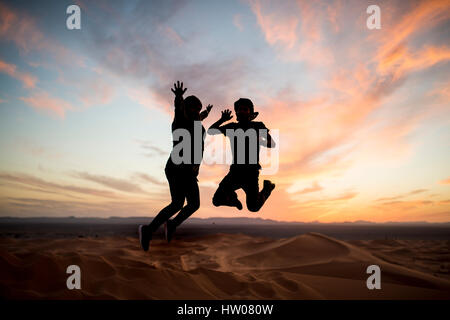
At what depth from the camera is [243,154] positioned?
4.39 meters

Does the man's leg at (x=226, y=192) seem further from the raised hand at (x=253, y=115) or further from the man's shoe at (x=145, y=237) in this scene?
the man's shoe at (x=145, y=237)

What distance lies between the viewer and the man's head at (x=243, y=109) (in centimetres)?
430

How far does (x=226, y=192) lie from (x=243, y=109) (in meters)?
1.40

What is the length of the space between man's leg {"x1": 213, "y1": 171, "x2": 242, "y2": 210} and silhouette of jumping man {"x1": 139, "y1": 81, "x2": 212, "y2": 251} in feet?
1.31

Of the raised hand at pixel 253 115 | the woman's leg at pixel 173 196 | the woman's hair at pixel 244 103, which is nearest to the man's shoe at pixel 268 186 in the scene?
the raised hand at pixel 253 115

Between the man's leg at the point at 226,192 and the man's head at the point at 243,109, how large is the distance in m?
0.95

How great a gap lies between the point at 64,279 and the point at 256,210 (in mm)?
3164

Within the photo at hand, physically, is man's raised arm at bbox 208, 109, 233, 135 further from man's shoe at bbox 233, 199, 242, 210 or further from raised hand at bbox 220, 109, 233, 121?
man's shoe at bbox 233, 199, 242, 210

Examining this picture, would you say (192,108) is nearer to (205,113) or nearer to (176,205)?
(205,113)
